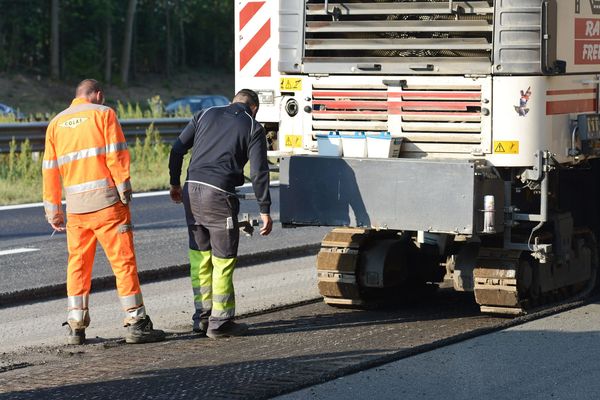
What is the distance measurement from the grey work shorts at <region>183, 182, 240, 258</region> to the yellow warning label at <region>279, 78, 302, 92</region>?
1.26 meters

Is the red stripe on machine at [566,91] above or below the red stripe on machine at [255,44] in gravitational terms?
below

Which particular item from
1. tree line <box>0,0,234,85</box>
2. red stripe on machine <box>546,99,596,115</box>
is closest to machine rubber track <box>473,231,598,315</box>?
red stripe on machine <box>546,99,596,115</box>

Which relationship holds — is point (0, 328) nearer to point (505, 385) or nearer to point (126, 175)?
point (126, 175)

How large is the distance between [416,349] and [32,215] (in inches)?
349

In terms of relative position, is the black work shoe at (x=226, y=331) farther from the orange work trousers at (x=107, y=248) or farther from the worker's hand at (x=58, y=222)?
the worker's hand at (x=58, y=222)

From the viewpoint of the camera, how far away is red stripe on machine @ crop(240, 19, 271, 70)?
→ 10484 mm

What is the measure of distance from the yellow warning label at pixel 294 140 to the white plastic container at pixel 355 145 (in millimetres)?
458

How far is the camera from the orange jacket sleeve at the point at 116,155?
28.7 ft

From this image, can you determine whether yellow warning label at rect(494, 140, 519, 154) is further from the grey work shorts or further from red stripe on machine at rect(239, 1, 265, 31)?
red stripe on machine at rect(239, 1, 265, 31)

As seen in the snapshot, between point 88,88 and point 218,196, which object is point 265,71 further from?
point 88,88

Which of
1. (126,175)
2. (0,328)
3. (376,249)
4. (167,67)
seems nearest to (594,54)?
(376,249)

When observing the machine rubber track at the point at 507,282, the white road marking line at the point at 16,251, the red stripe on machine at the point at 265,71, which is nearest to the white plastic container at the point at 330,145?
the red stripe on machine at the point at 265,71

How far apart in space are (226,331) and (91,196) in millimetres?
1261

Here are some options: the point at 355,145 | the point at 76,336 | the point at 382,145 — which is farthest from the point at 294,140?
the point at 76,336
